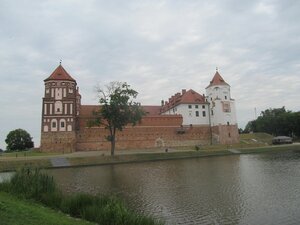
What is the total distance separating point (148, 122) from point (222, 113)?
52.3ft

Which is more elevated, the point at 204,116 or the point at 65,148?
the point at 204,116

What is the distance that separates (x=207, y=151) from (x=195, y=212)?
1590 inches

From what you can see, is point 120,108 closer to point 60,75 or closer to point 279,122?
point 60,75

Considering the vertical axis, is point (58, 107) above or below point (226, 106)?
below

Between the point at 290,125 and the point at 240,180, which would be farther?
the point at 290,125

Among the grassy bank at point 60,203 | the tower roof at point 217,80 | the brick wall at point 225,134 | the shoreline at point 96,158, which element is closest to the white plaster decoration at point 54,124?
the shoreline at point 96,158

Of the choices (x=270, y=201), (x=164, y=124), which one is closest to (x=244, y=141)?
(x=164, y=124)

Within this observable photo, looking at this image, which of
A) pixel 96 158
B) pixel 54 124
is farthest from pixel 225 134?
pixel 54 124

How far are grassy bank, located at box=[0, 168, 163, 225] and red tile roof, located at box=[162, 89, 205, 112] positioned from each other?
5663cm

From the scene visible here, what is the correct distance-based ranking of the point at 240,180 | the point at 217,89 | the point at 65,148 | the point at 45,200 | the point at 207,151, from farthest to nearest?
the point at 217,89, the point at 65,148, the point at 207,151, the point at 240,180, the point at 45,200

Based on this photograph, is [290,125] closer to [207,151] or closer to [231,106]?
[231,106]

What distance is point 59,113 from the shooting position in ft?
189

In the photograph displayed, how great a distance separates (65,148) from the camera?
5659 centimetres

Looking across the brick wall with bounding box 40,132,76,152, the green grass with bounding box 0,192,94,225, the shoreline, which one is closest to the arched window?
the brick wall with bounding box 40,132,76,152
